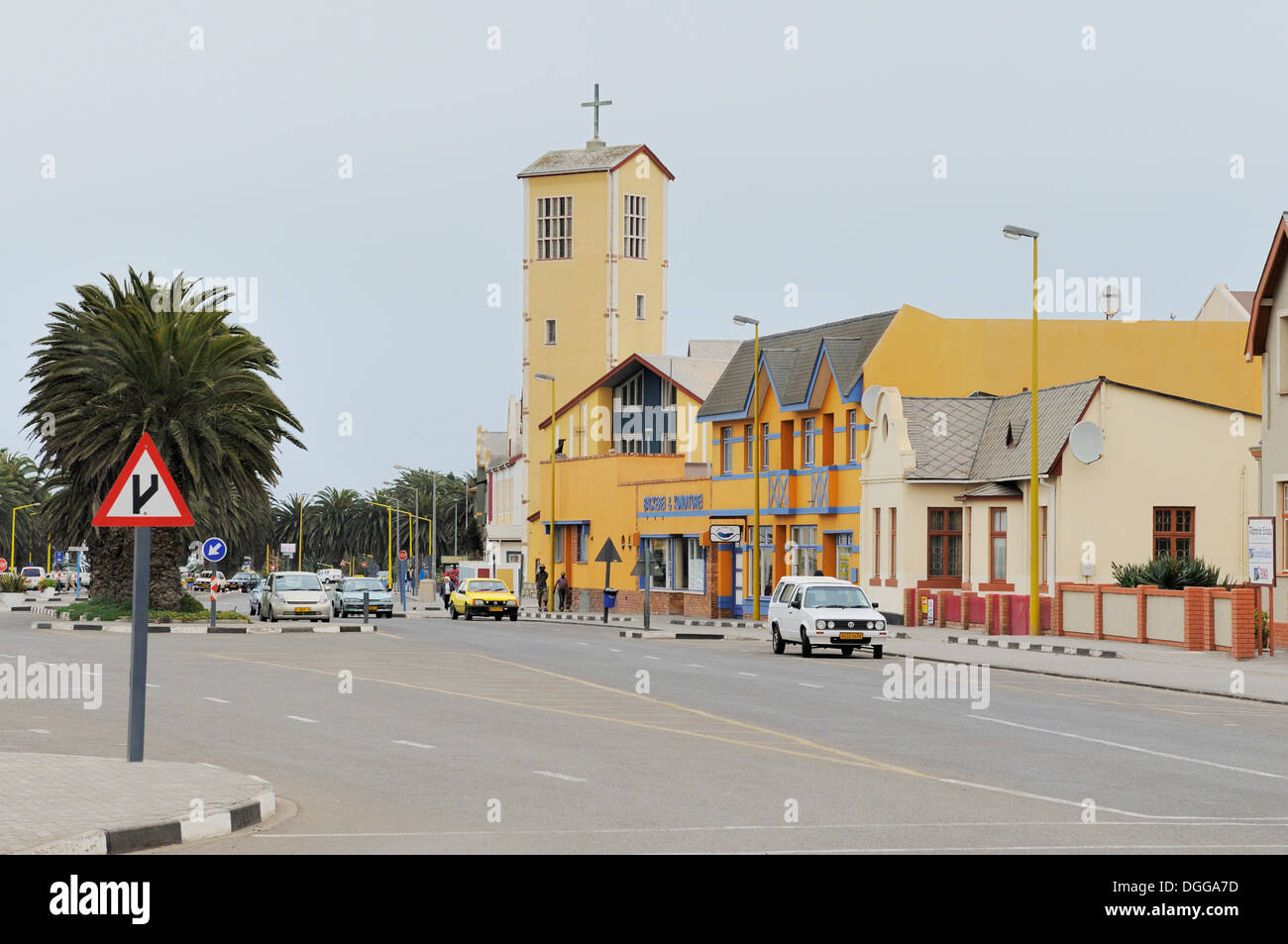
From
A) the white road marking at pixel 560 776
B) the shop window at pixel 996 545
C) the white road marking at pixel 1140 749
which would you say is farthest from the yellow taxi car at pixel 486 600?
the white road marking at pixel 560 776

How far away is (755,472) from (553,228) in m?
46.5

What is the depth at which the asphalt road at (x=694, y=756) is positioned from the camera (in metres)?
12.0

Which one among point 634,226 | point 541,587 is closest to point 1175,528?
point 541,587

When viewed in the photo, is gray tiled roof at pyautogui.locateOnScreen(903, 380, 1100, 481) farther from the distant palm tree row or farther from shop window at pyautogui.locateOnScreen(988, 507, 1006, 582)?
the distant palm tree row

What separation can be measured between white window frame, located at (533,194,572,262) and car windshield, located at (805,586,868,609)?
6595cm

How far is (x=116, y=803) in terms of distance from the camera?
12469mm

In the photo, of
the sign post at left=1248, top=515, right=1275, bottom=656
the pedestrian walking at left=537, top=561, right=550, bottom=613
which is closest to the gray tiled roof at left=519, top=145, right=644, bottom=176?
the pedestrian walking at left=537, top=561, right=550, bottom=613

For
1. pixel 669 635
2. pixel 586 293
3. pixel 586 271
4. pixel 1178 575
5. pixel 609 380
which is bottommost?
pixel 669 635

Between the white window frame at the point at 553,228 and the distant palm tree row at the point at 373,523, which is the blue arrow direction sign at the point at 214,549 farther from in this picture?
the distant palm tree row at the point at 373,523

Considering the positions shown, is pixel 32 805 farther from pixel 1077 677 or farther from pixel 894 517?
pixel 894 517

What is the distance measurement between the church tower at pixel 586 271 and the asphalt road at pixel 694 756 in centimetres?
6890

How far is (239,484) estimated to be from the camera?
49.0m

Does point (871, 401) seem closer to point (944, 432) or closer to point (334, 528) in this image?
point (944, 432)

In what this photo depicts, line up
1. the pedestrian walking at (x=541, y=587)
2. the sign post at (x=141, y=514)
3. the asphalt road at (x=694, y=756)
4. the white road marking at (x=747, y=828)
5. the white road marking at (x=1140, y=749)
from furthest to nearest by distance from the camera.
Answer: the pedestrian walking at (x=541, y=587) < the white road marking at (x=1140, y=749) < the sign post at (x=141, y=514) < the asphalt road at (x=694, y=756) < the white road marking at (x=747, y=828)
